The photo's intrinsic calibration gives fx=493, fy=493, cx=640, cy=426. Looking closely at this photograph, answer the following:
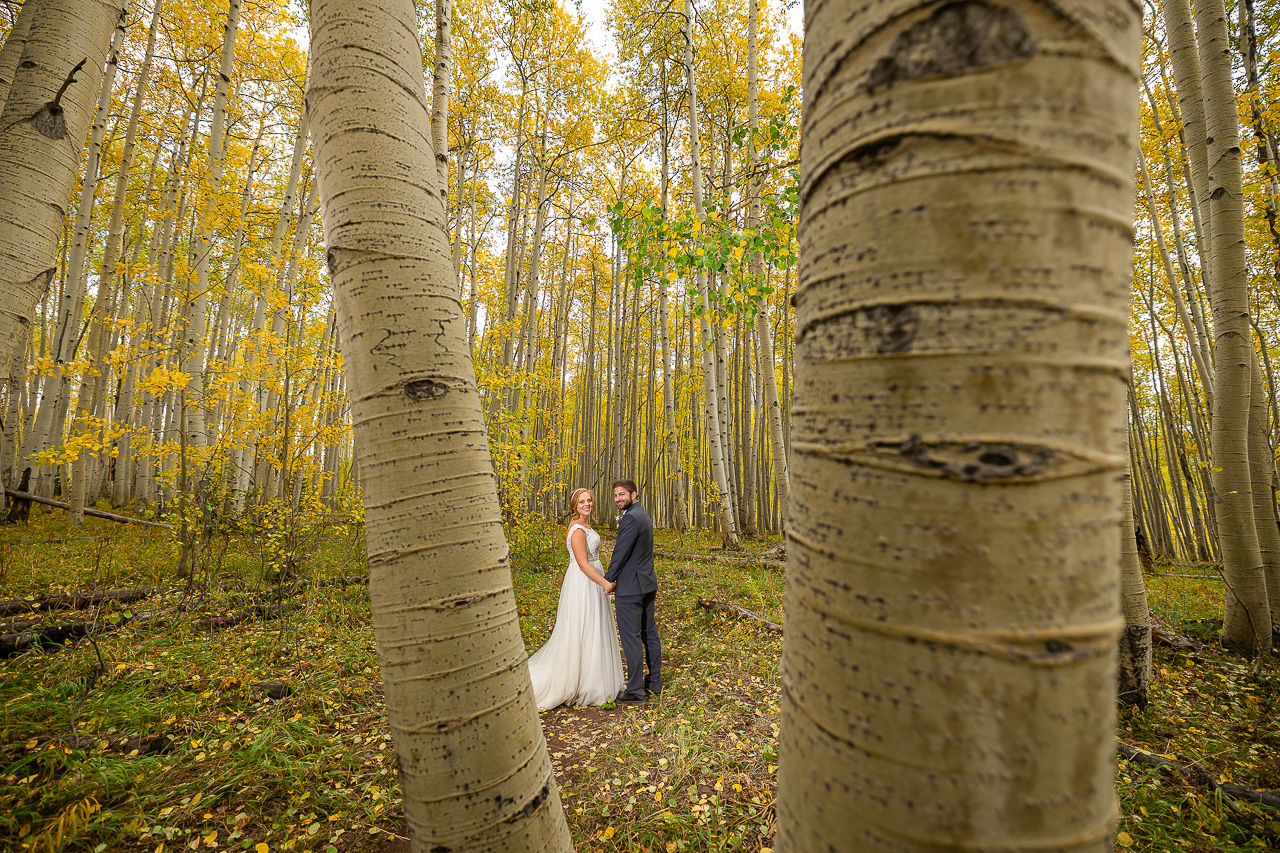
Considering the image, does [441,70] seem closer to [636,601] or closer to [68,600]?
[636,601]

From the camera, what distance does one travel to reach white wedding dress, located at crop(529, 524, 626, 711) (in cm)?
404

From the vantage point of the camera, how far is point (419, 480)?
912mm

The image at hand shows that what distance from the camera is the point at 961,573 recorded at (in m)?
0.41

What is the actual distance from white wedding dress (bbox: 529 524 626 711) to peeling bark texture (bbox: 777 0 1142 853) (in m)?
4.02

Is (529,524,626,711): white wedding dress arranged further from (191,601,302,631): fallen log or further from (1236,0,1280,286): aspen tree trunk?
(1236,0,1280,286): aspen tree trunk

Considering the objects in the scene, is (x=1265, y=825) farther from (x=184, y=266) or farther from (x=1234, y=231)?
(x=184, y=266)

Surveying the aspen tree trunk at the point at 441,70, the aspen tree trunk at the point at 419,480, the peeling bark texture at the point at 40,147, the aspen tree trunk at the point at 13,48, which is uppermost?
the aspen tree trunk at the point at 441,70

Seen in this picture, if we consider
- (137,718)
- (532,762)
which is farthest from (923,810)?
(137,718)

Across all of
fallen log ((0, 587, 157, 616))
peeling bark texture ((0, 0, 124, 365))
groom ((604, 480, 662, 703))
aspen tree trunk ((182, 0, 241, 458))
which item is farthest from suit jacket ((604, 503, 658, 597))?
aspen tree trunk ((182, 0, 241, 458))

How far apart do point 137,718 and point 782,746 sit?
4108 mm

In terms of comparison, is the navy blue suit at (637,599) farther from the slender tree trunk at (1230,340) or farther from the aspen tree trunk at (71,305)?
the aspen tree trunk at (71,305)

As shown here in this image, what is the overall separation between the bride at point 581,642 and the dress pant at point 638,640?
0.21m

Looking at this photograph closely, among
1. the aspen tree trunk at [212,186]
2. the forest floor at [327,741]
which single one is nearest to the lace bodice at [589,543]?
the forest floor at [327,741]

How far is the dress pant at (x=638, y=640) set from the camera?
394 cm
